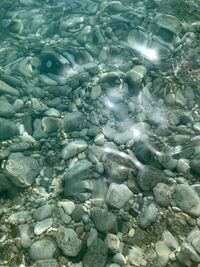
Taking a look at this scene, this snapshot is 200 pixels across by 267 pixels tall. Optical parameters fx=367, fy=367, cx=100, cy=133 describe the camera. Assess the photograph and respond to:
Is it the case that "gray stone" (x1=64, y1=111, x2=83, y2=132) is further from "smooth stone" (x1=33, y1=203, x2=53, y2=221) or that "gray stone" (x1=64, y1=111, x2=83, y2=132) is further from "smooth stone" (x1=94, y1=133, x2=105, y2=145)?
"smooth stone" (x1=33, y1=203, x2=53, y2=221)

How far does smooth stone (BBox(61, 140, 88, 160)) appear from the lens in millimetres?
4207

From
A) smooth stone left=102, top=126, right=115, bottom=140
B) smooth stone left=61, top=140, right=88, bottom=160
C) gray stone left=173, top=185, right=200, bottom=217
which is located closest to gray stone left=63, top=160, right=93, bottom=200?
smooth stone left=61, top=140, right=88, bottom=160

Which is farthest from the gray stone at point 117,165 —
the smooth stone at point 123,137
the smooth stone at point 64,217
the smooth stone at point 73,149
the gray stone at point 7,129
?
the gray stone at point 7,129

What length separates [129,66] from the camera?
5137 mm

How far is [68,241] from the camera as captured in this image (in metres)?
3.46

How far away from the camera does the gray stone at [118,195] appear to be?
3.73m

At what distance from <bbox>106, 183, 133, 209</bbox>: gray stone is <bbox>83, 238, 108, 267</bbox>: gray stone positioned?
433 mm

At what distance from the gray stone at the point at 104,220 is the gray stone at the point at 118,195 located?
0.38 ft

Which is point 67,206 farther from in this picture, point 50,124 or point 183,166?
point 183,166

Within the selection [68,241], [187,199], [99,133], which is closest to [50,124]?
[99,133]

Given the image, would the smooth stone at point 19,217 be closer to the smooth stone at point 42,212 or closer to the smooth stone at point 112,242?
the smooth stone at point 42,212

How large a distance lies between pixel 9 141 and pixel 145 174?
1.65 meters

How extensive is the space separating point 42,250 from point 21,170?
3.15 ft

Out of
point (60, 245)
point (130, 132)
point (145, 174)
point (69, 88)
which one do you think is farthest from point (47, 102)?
point (60, 245)
